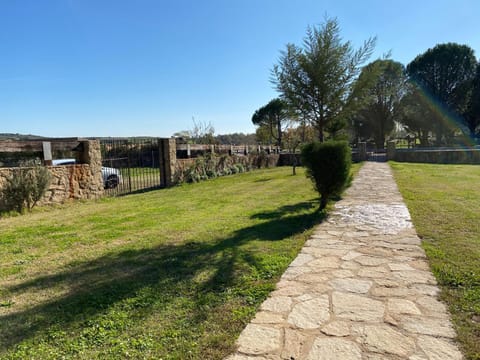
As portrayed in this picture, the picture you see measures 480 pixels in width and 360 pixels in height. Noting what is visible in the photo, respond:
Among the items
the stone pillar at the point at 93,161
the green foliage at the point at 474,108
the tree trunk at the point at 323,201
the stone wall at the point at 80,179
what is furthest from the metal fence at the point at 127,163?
the green foliage at the point at 474,108

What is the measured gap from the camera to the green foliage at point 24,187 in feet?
19.7

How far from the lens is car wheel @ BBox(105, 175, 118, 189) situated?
9594 millimetres

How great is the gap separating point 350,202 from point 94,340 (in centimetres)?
574

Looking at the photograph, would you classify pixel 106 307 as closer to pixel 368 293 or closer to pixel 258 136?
pixel 368 293

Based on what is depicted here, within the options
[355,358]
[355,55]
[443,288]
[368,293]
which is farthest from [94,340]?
[355,55]

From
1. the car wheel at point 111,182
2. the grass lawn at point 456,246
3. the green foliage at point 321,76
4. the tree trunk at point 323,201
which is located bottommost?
the grass lawn at point 456,246

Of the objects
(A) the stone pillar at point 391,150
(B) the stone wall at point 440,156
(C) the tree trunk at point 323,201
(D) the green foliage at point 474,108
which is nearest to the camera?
(C) the tree trunk at point 323,201

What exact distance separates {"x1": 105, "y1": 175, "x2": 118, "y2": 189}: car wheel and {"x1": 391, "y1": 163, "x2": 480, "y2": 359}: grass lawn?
8.32 metres

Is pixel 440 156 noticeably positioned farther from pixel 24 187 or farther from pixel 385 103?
pixel 24 187

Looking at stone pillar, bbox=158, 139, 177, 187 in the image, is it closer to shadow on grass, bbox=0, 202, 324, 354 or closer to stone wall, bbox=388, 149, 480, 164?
shadow on grass, bbox=0, 202, 324, 354

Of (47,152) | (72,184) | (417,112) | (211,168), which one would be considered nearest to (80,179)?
(72,184)

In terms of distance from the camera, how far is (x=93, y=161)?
785 centimetres

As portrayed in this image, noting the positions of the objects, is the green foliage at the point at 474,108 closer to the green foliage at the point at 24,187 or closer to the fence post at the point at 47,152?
the fence post at the point at 47,152

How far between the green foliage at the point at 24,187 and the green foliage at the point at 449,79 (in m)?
35.2
